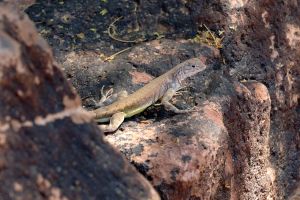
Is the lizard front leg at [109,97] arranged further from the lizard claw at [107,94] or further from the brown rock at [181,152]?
the brown rock at [181,152]

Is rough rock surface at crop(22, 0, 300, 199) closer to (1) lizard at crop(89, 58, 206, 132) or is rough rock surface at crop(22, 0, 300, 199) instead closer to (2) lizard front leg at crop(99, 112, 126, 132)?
(1) lizard at crop(89, 58, 206, 132)

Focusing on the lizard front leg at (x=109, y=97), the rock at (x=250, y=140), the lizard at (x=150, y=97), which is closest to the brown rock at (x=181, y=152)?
the lizard at (x=150, y=97)

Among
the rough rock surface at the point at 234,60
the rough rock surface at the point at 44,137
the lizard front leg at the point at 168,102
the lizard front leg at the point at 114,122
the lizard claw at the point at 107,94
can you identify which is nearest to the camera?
the rough rock surface at the point at 44,137

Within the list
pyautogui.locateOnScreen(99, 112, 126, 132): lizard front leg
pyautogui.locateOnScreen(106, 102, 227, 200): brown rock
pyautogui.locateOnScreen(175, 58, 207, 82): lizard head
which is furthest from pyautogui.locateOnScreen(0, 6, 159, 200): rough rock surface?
pyautogui.locateOnScreen(175, 58, 207, 82): lizard head

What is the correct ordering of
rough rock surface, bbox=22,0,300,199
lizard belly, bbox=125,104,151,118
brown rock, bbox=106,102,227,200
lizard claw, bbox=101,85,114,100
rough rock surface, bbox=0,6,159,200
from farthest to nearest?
rough rock surface, bbox=22,0,300,199 < lizard claw, bbox=101,85,114,100 < lizard belly, bbox=125,104,151,118 < brown rock, bbox=106,102,227,200 < rough rock surface, bbox=0,6,159,200

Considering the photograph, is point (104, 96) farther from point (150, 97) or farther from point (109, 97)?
point (150, 97)

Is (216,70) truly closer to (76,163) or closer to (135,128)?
(135,128)

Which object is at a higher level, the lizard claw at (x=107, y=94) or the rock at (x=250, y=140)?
the lizard claw at (x=107, y=94)
